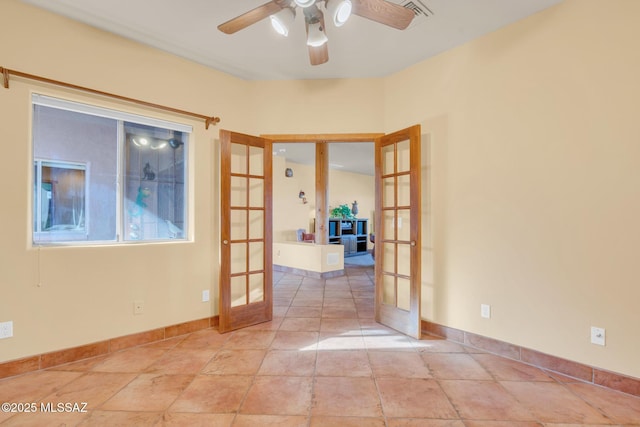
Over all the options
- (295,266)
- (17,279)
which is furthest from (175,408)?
(295,266)

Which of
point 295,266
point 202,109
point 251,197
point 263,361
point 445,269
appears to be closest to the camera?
point 263,361

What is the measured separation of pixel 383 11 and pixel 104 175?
105 inches

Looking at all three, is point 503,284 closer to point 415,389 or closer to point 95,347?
point 415,389

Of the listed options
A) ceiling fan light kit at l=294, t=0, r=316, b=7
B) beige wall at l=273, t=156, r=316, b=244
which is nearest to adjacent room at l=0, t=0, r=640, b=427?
ceiling fan light kit at l=294, t=0, r=316, b=7

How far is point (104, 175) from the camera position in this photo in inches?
104

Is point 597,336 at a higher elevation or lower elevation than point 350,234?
lower

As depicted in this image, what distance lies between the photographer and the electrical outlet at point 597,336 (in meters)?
2.04

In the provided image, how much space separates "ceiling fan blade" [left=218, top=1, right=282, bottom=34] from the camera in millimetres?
1811

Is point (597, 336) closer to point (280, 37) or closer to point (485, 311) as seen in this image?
point (485, 311)

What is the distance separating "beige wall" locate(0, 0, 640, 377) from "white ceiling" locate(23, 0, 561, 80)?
142mm

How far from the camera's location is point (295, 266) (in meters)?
6.06

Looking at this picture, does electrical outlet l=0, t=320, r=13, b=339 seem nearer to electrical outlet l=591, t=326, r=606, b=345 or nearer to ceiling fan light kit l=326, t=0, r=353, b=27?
ceiling fan light kit l=326, t=0, r=353, b=27

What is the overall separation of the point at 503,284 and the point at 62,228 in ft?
12.4

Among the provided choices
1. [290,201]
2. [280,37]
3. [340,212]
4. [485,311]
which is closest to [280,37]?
[280,37]
